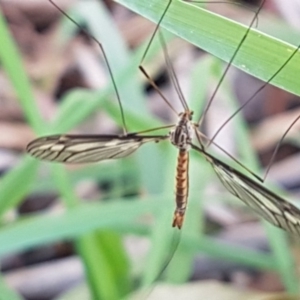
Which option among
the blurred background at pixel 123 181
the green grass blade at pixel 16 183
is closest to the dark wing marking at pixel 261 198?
the blurred background at pixel 123 181

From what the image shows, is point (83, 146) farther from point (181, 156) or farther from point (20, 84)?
point (20, 84)

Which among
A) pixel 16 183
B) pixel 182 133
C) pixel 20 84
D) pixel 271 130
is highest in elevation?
pixel 271 130

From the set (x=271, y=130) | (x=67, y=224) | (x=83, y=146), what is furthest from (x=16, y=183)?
(x=271, y=130)

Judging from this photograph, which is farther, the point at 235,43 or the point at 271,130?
the point at 271,130

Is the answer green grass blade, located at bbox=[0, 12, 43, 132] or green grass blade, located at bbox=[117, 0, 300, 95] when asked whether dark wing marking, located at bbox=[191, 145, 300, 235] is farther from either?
green grass blade, located at bbox=[0, 12, 43, 132]

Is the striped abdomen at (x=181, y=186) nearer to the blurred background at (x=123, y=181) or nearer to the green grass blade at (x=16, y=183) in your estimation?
the blurred background at (x=123, y=181)

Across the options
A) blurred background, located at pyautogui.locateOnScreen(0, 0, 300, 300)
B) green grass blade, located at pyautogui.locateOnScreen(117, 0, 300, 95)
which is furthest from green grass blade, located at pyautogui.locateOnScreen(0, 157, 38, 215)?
green grass blade, located at pyautogui.locateOnScreen(117, 0, 300, 95)

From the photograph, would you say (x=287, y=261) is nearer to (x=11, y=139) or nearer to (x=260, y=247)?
(x=260, y=247)

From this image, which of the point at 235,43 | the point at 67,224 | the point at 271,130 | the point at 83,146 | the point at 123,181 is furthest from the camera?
the point at 271,130
